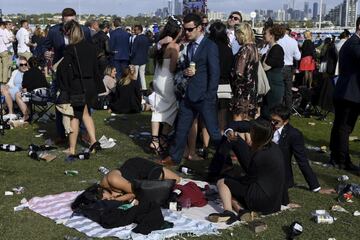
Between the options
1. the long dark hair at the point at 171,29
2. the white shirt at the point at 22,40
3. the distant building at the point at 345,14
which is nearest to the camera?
the long dark hair at the point at 171,29

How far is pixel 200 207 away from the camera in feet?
17.5

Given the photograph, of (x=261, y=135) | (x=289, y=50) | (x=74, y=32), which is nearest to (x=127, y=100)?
(x=289, y=50)

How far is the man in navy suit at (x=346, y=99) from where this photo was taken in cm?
657

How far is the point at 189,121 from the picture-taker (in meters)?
6.84

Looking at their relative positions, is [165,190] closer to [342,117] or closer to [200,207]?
[200,207]

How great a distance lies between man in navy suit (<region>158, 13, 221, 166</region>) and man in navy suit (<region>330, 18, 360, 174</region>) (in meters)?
1.57

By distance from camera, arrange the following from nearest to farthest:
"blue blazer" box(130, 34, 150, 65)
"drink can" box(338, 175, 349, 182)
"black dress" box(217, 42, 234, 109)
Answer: "drink can" box(338, 175, 349, 182), "black dress" box(217, 42, 234, 109), "blue blazer" box(130, 34, 150, 65)

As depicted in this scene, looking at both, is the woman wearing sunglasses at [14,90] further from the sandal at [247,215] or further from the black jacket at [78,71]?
the sandal at [247,215]

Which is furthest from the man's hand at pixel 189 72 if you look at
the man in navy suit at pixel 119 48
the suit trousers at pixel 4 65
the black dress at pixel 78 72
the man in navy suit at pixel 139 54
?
the suit trousers at pixel 4 65

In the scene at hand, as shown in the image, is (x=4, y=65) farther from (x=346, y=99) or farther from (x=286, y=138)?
(x=286, y=138)

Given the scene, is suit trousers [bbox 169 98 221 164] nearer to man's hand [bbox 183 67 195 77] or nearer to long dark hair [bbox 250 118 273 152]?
man's hand [bbox 183 67 195 77]

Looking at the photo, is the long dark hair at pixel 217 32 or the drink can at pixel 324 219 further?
the long dark hair at pixel 217 32

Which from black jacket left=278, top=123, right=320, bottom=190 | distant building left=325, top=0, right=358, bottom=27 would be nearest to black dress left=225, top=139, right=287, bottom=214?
black jacket left=278, top=123, right=320, bottom=190

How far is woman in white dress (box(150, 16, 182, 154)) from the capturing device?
694cm
